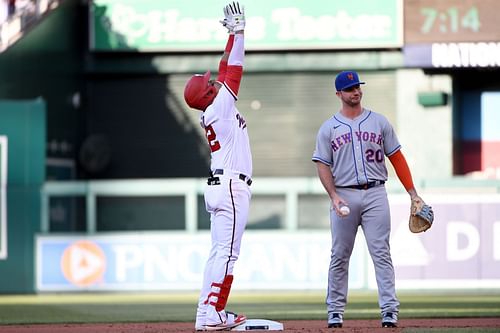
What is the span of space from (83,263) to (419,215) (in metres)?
8.77

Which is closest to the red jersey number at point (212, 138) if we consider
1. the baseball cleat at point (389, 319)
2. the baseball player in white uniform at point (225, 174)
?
the baseball player in white uniform at point (225, 174)

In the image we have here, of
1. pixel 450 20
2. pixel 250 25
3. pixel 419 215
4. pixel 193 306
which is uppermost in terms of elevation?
pixel 250 25

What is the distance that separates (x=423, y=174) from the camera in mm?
21766

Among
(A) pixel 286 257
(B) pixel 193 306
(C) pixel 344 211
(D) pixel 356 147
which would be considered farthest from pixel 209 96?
(A) pixel 286 257

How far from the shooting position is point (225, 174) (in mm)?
8828

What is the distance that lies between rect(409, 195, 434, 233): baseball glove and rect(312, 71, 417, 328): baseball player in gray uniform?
7 centimetres

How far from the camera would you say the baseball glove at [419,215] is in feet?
29.9

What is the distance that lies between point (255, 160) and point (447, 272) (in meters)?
7.30

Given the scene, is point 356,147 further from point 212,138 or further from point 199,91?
point 199,91

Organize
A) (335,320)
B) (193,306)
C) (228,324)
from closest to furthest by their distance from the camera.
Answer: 1. (228,324)
2. (335,320)
3. (193,306)

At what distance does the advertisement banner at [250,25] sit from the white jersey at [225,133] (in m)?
13.2

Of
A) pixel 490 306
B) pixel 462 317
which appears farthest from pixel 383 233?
pixel 490 306

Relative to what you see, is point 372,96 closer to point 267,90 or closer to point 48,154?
point 267,90

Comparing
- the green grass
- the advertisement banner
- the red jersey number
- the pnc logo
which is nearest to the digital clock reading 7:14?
the advertisement banner
